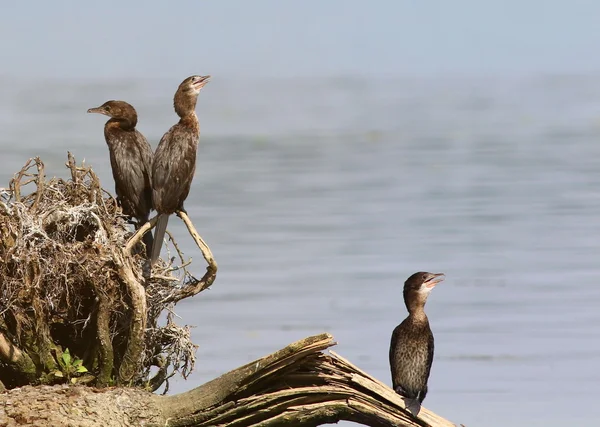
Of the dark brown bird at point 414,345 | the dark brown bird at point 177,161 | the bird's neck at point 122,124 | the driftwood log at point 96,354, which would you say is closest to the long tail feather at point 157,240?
the dark brown bird at point 177,161

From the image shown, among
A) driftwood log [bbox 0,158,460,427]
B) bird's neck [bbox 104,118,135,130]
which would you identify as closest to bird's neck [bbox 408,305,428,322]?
driftwood log [bbox 0,158,460,427]

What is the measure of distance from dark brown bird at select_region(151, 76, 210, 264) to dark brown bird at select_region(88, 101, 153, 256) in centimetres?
13

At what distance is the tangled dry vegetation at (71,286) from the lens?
9.32m

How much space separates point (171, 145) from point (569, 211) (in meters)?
16.5

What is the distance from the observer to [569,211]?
26172 millimetres

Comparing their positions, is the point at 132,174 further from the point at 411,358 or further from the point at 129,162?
the point at 411,358

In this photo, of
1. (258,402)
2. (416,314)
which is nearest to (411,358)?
(416,314)

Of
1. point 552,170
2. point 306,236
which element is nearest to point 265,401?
point 306,236

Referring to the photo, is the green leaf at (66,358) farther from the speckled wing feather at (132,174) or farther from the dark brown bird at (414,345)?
the dark brown bird at (414,345)

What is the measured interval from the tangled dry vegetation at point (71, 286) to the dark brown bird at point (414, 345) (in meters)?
1.27

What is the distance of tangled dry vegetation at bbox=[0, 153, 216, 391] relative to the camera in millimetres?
9320

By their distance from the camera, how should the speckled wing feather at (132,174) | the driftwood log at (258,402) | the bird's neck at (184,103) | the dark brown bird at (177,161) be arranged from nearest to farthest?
the driftwood log at (258,402)
the dark brown bird at (177,161)
the speckled wing feather at (132,174)
the bird's neck at (184,103)

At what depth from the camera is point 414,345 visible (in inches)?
389

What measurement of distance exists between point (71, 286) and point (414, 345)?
7.11 feet
